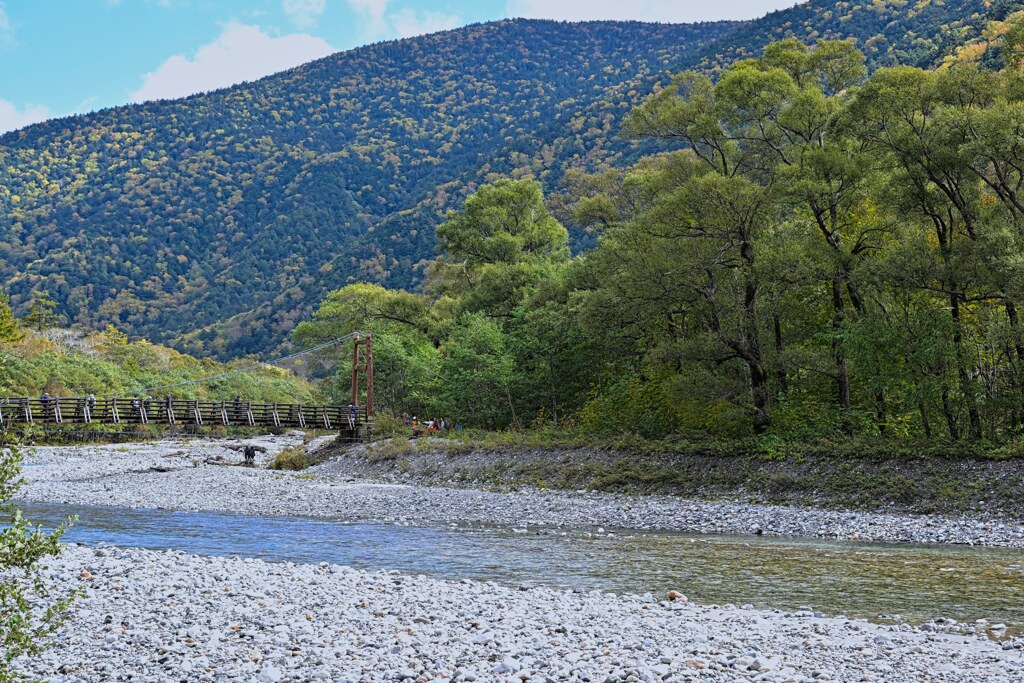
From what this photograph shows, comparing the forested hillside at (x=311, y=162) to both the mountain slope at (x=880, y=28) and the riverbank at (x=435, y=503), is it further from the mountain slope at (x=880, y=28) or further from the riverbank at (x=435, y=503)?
the riverbank at (x=435, y=503)

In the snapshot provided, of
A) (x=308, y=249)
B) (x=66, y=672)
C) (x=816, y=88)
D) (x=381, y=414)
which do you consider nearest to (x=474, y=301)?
(x=381, y=414)

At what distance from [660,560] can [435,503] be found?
9306 millimetres

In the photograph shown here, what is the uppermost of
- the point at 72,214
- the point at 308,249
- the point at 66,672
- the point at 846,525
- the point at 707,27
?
the point at 707,27

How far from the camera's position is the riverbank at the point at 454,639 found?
716 centimetres

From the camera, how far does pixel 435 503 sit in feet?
70.7

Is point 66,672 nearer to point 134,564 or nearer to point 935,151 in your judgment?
point 134,564

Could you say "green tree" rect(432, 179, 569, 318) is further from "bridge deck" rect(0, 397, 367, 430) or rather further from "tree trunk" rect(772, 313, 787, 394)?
"tree trunk" rect(772, 313, 787, 394)

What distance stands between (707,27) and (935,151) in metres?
140

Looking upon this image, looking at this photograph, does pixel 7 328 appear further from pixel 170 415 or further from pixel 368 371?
pixel 368 371

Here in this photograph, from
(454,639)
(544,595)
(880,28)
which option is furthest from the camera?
(880,28)

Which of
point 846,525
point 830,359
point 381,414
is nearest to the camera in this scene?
point 846,525

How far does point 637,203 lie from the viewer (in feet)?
116

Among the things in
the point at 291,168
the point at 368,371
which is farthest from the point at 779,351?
the point at 291,168

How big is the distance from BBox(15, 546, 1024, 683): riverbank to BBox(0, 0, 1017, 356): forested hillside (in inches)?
2469
